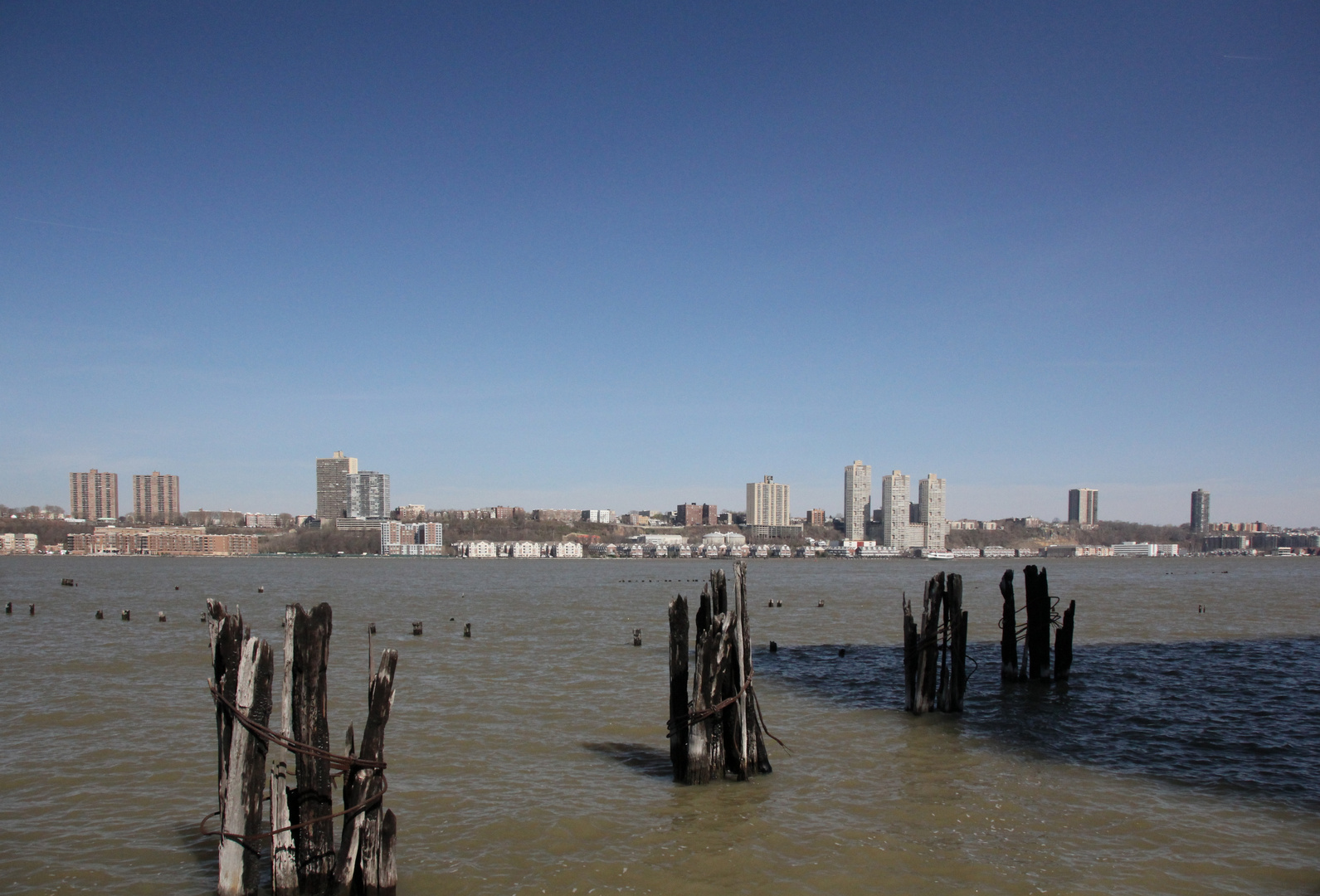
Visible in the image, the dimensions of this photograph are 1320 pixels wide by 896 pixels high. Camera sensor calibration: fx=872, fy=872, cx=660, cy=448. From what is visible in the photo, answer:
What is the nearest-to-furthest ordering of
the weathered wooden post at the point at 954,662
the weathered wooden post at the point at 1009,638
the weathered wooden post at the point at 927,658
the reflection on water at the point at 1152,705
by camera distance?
the reflection on water at the point at 1152,705 → the weathered wooden post at the point at 927,658 → the weathered wooden post at the point at 954,662 → the weathered wooden post at the point at 1009,638

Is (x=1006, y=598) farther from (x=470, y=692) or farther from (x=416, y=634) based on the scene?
(x=416, y=634)

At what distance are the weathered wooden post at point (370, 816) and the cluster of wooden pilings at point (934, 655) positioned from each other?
12933 mm

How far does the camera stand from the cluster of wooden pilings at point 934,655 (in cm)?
1917

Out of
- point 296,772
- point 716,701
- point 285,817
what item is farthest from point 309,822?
point 716,701

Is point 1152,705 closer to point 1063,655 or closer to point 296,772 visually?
point 1063,655

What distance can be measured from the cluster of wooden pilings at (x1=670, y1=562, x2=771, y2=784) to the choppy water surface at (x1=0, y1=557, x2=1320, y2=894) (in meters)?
0.54

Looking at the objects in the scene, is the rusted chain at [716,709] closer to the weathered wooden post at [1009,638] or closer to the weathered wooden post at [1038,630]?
the weathered wooden post at [1009,638]

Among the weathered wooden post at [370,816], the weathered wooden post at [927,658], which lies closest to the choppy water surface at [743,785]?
the weathered wooden post at [927,658]

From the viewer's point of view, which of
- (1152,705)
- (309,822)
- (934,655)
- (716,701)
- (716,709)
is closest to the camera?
(309,822)

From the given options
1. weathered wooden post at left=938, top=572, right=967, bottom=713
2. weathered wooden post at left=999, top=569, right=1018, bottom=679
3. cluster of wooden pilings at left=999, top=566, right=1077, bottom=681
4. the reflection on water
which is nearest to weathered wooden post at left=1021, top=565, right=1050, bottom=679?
cluster of wooden pilings at left=999, top=566, right=1077, bottom=681

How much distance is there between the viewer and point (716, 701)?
→ 13.1 metres

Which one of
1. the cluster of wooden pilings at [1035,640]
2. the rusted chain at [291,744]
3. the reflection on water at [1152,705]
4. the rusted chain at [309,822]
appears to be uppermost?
the rusted chain at [291,744]

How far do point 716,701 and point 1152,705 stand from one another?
540 inches

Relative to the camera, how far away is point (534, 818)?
12000mm
